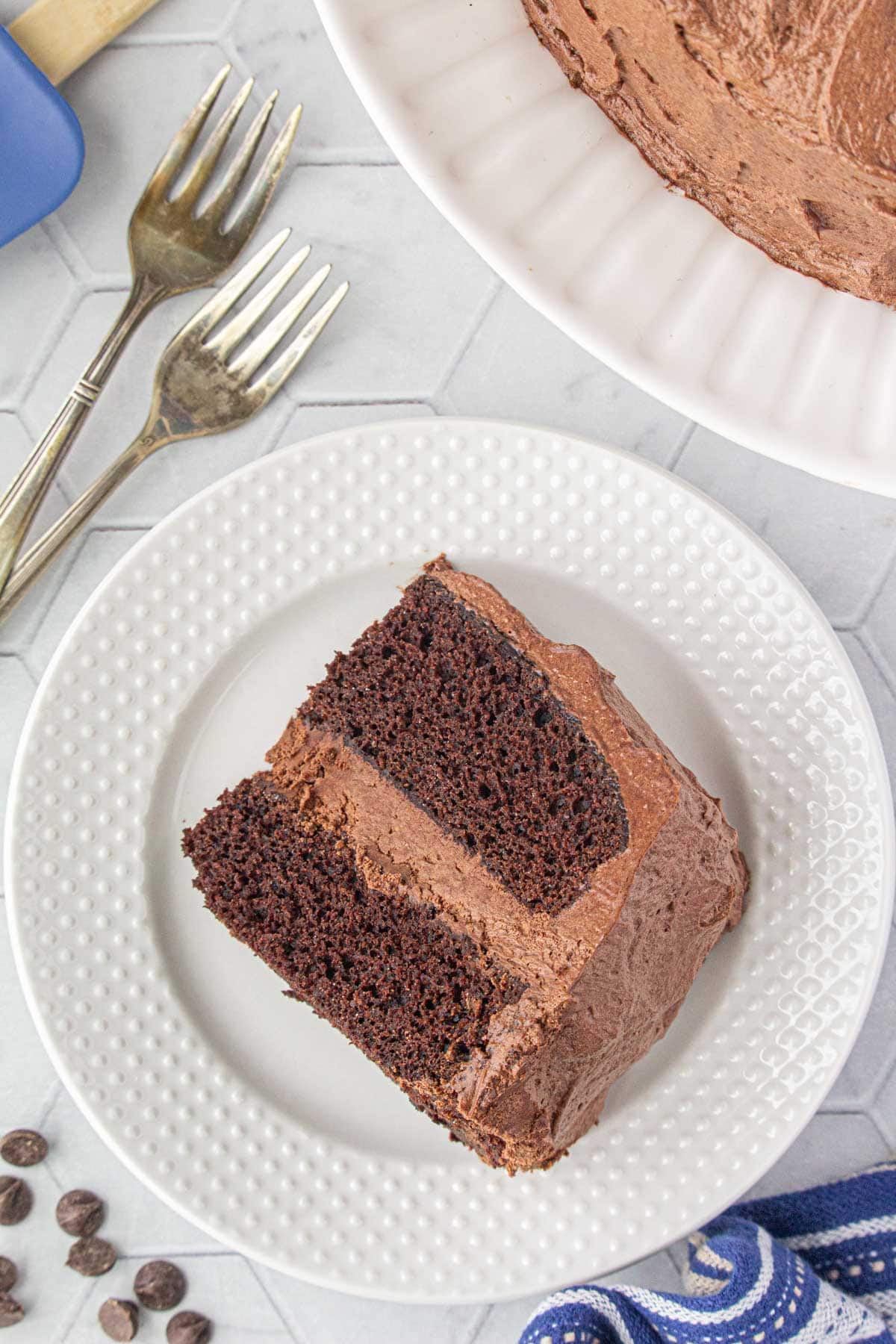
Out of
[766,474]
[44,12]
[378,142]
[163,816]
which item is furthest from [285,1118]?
[44,12]

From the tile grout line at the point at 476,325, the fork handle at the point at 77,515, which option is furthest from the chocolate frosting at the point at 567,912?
the fork handle at the point at 77,515

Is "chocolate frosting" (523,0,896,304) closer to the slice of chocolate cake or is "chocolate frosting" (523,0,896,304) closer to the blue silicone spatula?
the slice of chocolate cake

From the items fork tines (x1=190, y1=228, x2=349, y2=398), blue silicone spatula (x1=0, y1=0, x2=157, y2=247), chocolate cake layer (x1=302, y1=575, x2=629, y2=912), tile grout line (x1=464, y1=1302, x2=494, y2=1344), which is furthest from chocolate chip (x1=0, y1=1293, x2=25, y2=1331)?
blue silicone spatula (x1=0, y1=0, x2=157, y2=247)

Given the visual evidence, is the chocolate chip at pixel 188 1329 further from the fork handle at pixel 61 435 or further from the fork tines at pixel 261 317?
the fork tines at pixel 261 317

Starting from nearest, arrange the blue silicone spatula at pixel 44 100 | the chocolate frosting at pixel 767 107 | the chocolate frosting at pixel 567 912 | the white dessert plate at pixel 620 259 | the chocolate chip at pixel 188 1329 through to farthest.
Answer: the chocolate frosting at pixel 767 107 → the white dessert plate at pixel 620 259 → the chocolate frosting at pixel 567 912 → the blue silicone spatula at pixel 44 100 → the chocolate chip at pixel 188 1329

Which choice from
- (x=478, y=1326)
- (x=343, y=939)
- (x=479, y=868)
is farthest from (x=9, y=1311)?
(x=479, y=868)
